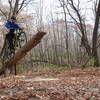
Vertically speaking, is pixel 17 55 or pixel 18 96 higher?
pixel 17 55

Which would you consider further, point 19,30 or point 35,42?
point 19,30

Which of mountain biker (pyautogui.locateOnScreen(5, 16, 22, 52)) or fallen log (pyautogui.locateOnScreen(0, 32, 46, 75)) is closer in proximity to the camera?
fallen log (pyautogui.locateOnScreen(0, 32, 46, 75))

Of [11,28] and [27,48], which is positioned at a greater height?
[11,28]

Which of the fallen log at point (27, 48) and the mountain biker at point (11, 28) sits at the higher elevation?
the mountain biker at point (11, 28)

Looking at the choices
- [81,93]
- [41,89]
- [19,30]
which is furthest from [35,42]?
[19,30]

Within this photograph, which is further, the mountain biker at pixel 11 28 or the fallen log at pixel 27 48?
the mountain biker at pixel 11 28

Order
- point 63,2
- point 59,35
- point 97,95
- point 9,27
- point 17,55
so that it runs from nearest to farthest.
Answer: point 97,95 → point 17,55 → point 9,27 → point 63,2 → point 59,35

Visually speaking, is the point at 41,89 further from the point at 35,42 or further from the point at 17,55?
the point at 17,55

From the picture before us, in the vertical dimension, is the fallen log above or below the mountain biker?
below

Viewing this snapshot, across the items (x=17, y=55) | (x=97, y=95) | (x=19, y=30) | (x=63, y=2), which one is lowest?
(x=97, y=95)

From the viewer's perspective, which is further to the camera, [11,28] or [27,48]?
[11,28]

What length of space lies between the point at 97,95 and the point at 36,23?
34.4 meters

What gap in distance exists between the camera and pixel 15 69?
10.8m

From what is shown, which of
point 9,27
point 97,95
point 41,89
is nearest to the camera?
point 97,95
